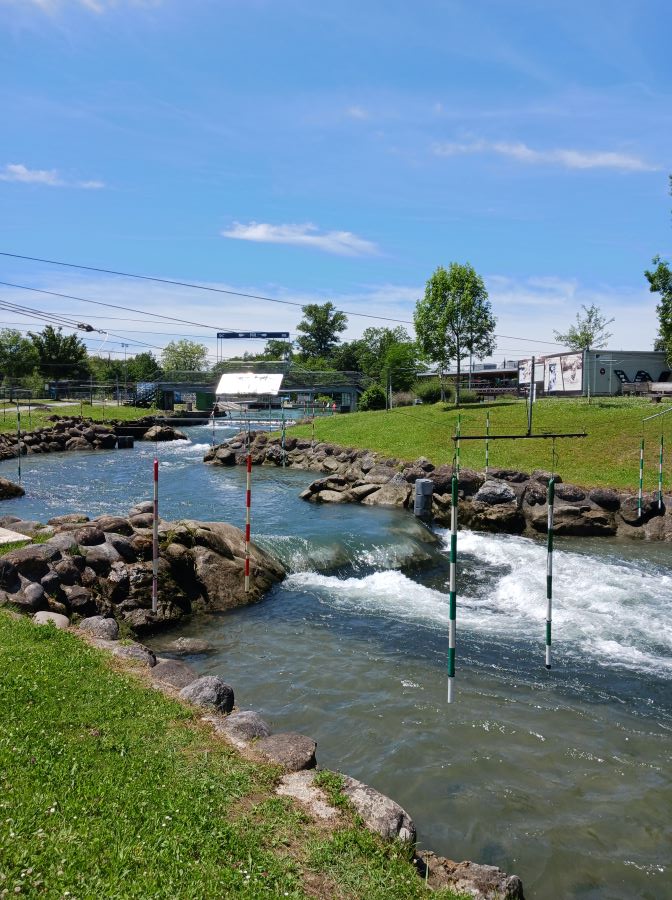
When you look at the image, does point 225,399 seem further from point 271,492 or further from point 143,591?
point 143,591

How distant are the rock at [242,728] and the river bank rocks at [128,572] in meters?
3.46

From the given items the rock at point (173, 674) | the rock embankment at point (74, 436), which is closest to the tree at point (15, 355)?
the rock embankment at point (74, 436)

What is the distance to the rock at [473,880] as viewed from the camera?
5.03m

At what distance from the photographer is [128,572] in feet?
42.2

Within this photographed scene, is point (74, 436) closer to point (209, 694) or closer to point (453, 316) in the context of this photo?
point (453, 316)

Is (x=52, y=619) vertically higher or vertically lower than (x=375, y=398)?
lower

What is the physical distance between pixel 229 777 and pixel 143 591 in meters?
7.44

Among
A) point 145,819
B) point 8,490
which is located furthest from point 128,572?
point 8,490

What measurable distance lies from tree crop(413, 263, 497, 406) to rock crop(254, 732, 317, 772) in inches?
1784

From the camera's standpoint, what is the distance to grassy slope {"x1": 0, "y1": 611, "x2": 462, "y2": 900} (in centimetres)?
414

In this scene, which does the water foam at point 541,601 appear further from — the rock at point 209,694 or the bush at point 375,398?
the bush at point 375,398

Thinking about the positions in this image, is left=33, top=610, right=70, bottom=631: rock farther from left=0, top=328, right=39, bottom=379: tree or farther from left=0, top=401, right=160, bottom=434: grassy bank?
left=0, top=328, right=39, bottom=379: tree

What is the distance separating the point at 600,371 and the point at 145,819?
50104 mm

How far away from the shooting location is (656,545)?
793 inches
